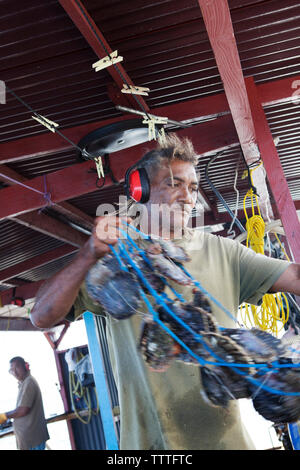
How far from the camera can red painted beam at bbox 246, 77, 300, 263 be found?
113 inches

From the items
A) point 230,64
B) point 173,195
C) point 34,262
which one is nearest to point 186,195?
point 173,195

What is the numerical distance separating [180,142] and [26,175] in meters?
3.21

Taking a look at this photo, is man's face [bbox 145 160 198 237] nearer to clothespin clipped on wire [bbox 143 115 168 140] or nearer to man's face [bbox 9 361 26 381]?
clothespin clipped on wire [bbox 143 115 168 140]

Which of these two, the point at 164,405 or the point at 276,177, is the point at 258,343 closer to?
the point at 164,405

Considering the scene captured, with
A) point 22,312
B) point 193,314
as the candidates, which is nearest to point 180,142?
point 193,314

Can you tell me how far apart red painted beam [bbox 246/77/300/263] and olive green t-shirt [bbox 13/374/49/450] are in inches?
137

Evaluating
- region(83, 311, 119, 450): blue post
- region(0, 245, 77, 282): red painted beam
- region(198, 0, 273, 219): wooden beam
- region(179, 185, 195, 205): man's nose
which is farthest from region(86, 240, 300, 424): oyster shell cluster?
region(0, 245, 77, 282): red painted beam

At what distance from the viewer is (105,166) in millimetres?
3518

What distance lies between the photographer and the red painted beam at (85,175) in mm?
3389

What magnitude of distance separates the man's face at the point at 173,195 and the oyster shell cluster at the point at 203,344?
0.26 meters

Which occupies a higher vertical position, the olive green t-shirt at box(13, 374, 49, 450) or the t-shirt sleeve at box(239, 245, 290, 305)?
the t-shirt sleeve at box(239, 245, 290, 305)

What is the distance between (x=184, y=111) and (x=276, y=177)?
0.90m

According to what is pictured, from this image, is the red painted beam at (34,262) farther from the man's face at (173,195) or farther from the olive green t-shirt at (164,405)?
the olive green t-shirt at (164,405)

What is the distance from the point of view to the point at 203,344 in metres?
0.88
